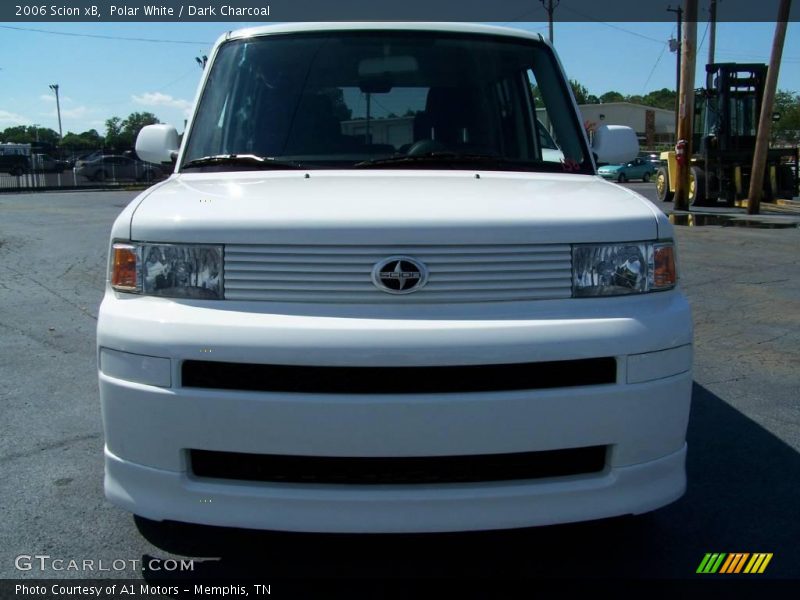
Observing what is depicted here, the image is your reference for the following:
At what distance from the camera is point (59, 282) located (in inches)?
353

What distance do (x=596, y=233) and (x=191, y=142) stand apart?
6.69ft

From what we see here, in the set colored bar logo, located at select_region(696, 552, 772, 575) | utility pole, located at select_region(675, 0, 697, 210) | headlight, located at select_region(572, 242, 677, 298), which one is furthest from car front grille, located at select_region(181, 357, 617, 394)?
utility pole, located at select_region(675, 0, 697, 210)

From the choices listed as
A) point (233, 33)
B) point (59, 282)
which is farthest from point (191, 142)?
point (59, 282)

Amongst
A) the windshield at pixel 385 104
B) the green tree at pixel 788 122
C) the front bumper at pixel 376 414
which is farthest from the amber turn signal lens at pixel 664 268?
the green tree at pixel 788 122

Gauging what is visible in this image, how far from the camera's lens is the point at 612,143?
4332 millimetres

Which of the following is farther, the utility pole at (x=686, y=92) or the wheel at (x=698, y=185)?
the wheel at (x=698, y=185)

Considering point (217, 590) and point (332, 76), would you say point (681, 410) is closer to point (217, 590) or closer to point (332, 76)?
point (217, 590)

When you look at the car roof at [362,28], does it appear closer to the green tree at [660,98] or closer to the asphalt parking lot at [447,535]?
the asphalt parking lot at [447,535]

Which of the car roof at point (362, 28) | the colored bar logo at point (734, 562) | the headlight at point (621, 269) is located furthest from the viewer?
the car roof at point (362, 28)

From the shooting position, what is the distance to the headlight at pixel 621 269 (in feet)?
8.84

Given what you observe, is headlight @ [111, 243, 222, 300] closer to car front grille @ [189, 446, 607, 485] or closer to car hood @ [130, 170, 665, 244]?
car hood @ [130, 170, 665, 244]

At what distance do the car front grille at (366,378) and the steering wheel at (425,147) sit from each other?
147 centimetres

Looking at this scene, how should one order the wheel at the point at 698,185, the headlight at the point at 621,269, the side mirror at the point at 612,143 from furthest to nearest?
1. the wheel at the point at 698,185
2. the side mirror at the point at 612,143
3. the headlight at the point at 621,269

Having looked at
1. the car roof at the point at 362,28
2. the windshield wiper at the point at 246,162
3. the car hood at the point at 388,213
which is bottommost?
the car hood at the point at 388,213
